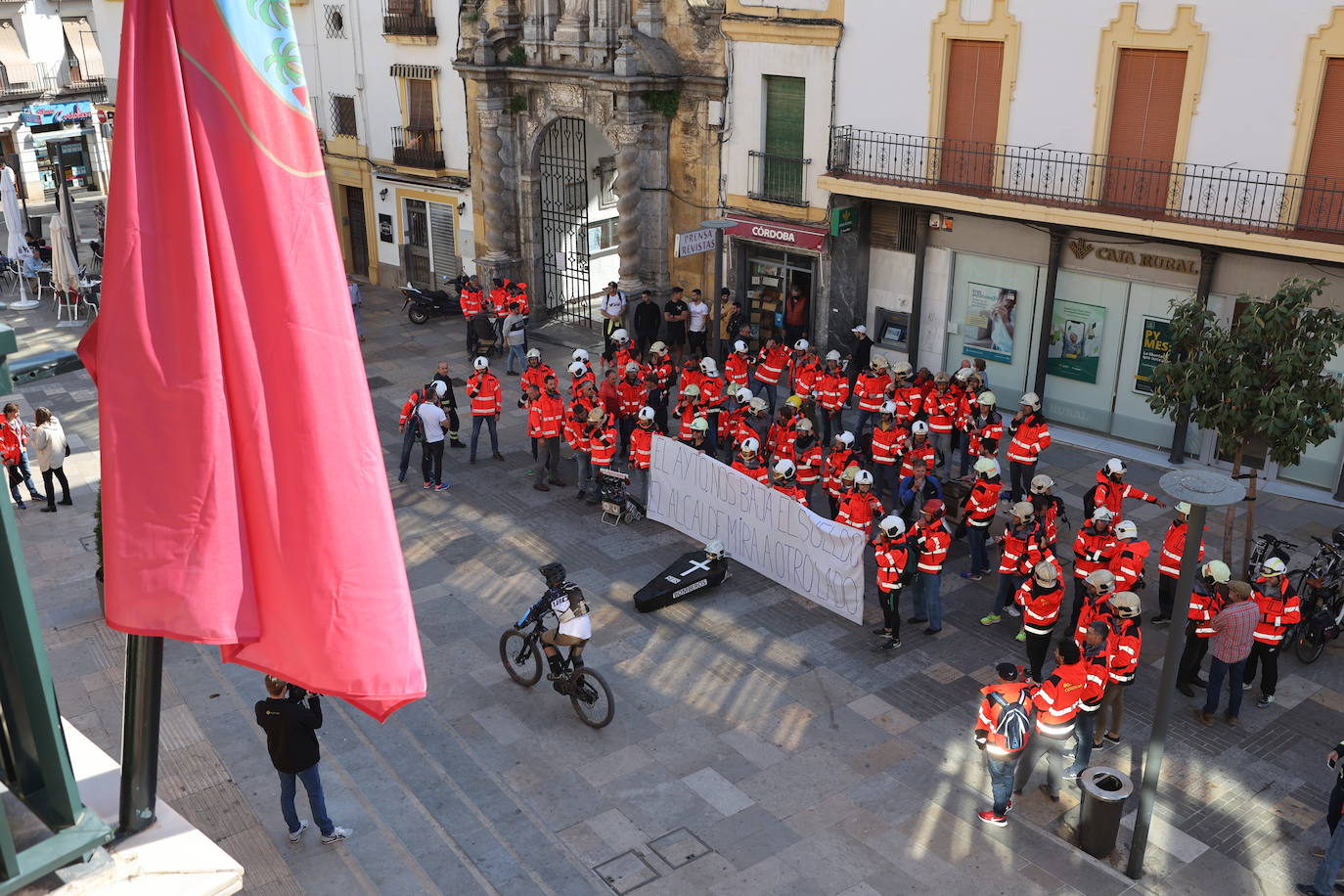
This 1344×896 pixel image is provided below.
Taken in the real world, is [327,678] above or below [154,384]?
below

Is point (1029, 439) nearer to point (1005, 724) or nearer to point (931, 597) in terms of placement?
point (931, 597)

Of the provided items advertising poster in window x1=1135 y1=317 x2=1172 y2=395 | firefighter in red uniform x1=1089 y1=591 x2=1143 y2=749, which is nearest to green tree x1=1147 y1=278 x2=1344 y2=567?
firefighter in red uniform x1=1089 y1=591 x2=1143 y2=749

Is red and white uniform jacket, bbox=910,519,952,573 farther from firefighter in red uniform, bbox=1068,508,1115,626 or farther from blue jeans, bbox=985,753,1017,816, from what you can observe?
blue jeans, bbox=985,753,1017,816

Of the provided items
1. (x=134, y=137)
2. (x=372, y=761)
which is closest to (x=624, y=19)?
(x=372, y=761)

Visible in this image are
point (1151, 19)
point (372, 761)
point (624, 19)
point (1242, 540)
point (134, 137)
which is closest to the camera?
point (134, 137)

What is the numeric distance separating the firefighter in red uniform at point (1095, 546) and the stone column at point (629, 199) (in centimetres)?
1429

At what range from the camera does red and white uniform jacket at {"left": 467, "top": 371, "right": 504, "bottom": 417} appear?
19177 millimetres

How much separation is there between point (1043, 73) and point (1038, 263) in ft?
10.3

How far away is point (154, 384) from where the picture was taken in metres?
3.61

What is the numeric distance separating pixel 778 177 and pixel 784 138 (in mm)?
750

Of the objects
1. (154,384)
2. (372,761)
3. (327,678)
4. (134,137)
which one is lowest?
(372,761)

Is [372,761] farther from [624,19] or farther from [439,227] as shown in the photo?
[439,227]

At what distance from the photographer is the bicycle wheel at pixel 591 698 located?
476 inches

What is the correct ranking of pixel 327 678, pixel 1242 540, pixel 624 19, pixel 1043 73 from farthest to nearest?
pixel 624 19, pixel 1043 73, pixel 1242 540, pixel 327 678
